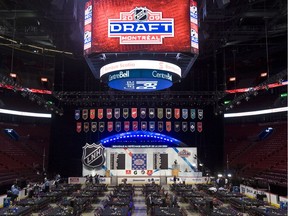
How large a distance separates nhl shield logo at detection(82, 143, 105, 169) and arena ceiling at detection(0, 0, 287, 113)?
15.3 ft

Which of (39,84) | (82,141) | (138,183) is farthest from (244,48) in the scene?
(39,84)

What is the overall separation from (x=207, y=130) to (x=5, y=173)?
1806cm

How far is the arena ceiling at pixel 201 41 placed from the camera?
16.9 m

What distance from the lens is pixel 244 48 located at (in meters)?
27.5

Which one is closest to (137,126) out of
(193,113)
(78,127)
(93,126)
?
(93,126)

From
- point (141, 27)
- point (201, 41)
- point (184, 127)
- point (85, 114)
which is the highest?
point (201, 41)

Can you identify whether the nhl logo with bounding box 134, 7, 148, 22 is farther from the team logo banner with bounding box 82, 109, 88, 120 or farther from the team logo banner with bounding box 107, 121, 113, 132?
the team logo banner with bounding box 107, 121, 113, 132

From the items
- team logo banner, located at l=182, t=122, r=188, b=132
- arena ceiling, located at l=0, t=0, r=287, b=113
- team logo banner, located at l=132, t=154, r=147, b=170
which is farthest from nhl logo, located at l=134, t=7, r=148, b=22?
team logo banner, located at l=132, t=154, r=147, b=170

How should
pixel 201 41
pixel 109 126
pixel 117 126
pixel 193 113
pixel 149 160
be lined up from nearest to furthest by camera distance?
pixel 201 41, pixel 193 113, pixel 117 126, pixel 109 126, pixel 149 160

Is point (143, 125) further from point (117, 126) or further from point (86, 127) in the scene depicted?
point (86, 127)

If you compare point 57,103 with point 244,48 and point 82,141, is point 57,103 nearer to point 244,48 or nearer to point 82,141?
point 82,141

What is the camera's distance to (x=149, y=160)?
27766mm

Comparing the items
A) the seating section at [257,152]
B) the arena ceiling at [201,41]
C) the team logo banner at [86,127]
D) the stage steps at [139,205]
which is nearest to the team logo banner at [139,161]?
the team logo banner at [86,127]

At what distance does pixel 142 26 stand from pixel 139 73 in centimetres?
208
